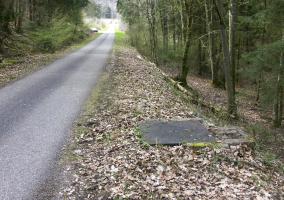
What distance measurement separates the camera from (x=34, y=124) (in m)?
9.86

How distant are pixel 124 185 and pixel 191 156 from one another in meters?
1.68

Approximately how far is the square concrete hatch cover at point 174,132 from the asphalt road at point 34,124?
1.85 m

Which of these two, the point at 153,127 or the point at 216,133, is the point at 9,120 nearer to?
the point at 153,127

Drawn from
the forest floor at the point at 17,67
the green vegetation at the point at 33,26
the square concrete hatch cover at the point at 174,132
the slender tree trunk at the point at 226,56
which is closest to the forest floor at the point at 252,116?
the slender tree trunk at the point at 226,56

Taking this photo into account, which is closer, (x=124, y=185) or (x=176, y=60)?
(x=124, y=185)

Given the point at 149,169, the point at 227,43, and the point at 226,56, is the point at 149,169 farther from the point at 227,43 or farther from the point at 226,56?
the point at 227,43

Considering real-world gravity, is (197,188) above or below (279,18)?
below

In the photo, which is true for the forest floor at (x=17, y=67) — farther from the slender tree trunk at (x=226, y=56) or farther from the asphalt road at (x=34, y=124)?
the slender tree trunk at (x=226, y=56)

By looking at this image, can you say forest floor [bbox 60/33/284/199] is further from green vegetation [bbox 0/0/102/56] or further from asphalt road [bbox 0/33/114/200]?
green vegetation [bbox 0/0/102/56]

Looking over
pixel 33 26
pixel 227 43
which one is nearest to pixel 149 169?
pixel 227 43

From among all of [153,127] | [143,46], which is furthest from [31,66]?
[143,46]

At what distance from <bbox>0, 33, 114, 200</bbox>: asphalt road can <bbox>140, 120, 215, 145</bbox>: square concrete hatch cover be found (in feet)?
6.06

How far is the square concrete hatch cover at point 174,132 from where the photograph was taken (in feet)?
26.9

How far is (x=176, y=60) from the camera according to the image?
31.1m
